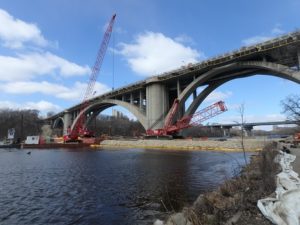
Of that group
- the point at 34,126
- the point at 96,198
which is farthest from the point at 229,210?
the point at 34,126

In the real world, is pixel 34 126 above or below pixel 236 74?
below

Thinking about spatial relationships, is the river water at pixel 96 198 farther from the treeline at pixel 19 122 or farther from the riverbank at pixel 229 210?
the treeline at pixel 19 122

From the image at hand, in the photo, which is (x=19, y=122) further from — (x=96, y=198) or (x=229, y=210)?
(x=229, y=210)

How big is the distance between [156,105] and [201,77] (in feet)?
53.8

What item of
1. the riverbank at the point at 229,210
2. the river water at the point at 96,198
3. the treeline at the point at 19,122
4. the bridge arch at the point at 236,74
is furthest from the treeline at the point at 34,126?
the riverbank at the point at 229,210

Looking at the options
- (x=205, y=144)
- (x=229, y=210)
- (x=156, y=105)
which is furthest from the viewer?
(x=156, y=105)

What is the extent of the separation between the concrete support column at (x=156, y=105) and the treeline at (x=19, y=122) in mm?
101022

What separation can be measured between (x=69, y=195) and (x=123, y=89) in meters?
74.1

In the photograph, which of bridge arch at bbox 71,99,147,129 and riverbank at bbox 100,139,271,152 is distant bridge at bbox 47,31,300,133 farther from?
riverbank at bbox 100,139,271,152

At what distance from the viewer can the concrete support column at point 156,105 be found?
74125mm

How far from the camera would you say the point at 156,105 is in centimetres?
7425

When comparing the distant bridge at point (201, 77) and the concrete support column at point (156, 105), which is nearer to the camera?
the distant bridge at point (201, 77)

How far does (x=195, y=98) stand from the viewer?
→ 233 ft

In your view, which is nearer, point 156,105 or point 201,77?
point 201,77
